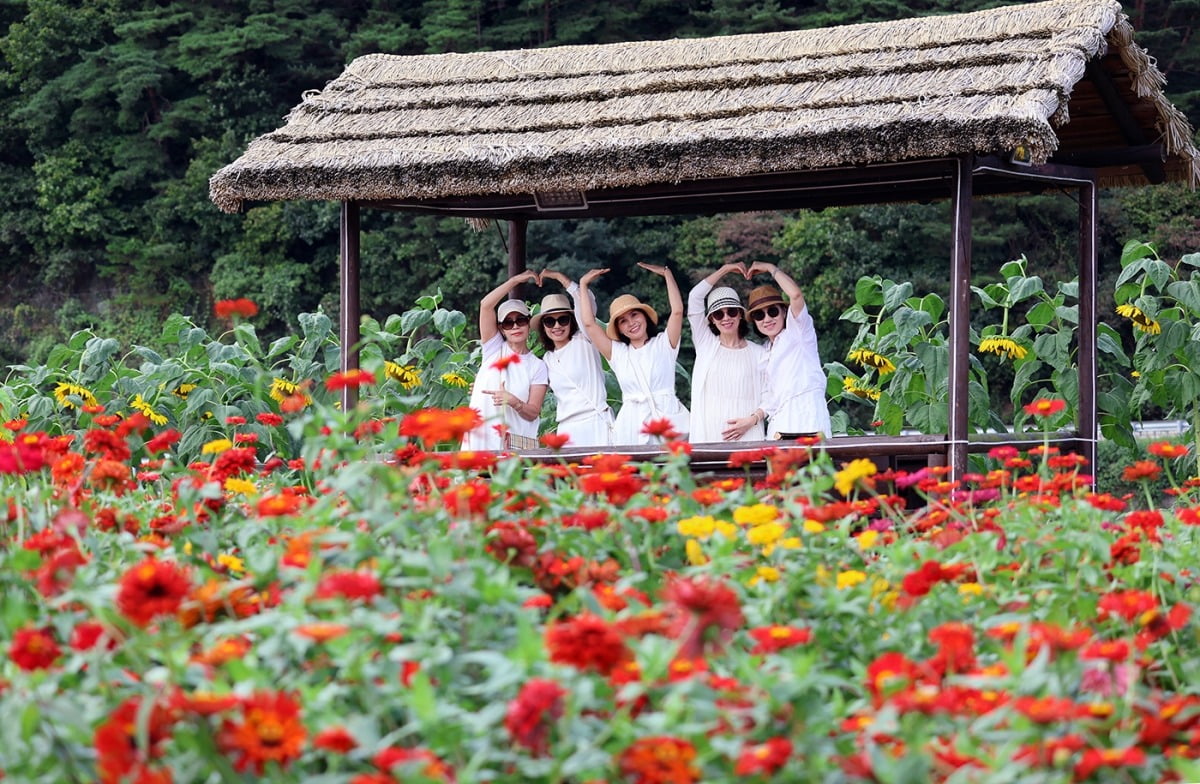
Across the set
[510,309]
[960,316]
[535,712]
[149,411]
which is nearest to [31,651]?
[535,712]

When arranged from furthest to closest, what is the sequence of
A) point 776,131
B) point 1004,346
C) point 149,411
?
point 1004,346, point 149,411, point 776,131

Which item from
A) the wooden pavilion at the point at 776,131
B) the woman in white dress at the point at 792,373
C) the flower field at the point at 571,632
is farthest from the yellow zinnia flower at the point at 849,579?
the woman in white dress at the point at 792,373

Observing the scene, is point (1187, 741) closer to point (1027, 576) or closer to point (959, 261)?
point (1027, 576)

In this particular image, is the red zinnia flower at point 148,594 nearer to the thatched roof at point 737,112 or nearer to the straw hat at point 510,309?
the thatched roof at point 737,112

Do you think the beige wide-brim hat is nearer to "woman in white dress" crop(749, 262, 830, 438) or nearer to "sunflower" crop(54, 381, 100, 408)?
"woman in white dress" crop(749, 262, 830, 438)

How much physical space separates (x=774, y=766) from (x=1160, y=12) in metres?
25.7

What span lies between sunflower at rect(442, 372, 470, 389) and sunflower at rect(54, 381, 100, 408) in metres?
1.79

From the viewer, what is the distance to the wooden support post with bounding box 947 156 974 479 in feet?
20.5

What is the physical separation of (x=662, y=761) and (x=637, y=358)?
5.18 m

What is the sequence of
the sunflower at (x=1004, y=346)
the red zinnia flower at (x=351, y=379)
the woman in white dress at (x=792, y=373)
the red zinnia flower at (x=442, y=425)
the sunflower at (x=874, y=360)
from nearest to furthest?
the red zinnia flower at (x=442, y=425) → the red zinnia flower at (x=351, y=379) → the woman in white dress at (x=792, y=373) → the sunflower at (x=1004, y=346) → the sunflower at (x=874, y=360)

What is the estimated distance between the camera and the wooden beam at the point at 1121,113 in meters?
6.93

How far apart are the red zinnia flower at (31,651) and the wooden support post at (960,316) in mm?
4597

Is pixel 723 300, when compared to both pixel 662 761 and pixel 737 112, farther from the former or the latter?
pixel 662 761

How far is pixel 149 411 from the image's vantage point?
7883 millimetres
